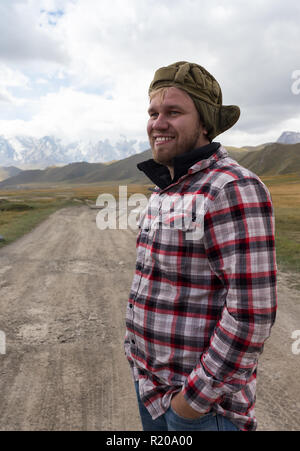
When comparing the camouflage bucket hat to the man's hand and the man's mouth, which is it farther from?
the man's hand

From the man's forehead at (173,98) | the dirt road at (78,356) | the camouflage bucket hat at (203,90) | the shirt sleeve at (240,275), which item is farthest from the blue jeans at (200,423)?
the dirt road at (78,356)

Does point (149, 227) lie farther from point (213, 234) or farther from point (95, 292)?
point (95, 292)

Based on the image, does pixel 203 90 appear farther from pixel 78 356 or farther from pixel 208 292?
pixel 78 356

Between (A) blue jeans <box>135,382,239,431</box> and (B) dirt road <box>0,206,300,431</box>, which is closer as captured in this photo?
(A) blue jeans <box>135,382,239,431</box>

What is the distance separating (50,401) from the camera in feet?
12.1

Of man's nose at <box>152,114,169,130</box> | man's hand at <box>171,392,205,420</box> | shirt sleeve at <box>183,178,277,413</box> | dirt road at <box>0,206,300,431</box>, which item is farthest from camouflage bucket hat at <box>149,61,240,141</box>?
dirt road at <box>0,206,300,431</box>

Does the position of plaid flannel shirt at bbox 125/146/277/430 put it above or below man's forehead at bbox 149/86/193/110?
below

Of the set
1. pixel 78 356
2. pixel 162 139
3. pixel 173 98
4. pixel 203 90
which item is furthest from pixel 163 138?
pixel 78 356

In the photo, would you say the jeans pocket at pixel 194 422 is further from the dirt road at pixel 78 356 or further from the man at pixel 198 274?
the dirt road at pixel 78 356

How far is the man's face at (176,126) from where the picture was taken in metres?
1.80

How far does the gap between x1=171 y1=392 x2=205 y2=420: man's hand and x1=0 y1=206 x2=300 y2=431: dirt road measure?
206cm

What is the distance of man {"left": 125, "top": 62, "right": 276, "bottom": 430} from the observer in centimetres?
145
